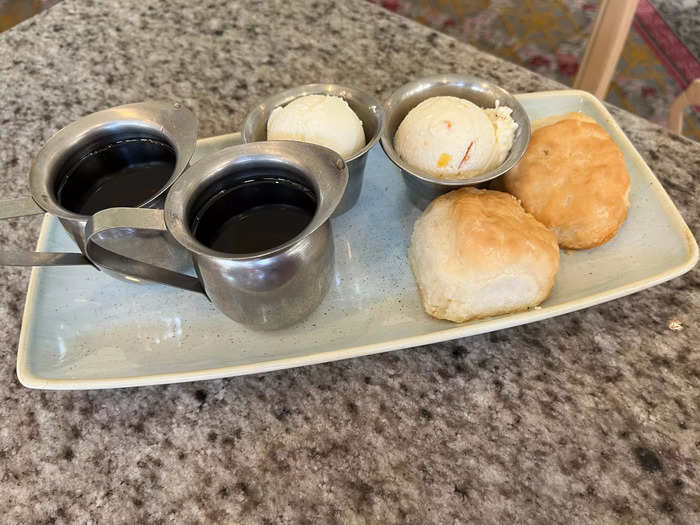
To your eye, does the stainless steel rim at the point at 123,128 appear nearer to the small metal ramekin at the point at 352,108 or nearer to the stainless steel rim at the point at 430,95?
the small metal ramekin at the point at 352,108

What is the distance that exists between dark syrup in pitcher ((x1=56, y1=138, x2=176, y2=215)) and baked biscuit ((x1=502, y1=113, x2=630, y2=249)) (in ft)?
2.21

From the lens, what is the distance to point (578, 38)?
7.61ft

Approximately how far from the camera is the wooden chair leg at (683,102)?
1.63 m

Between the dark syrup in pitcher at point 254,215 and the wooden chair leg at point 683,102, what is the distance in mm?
1429

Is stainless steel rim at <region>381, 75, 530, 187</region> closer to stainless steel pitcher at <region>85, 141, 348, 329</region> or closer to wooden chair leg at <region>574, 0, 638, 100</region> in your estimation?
stainless steel pitcher at <region>85, 141, 348, 329</region>

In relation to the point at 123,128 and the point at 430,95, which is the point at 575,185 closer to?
the point at 430,95

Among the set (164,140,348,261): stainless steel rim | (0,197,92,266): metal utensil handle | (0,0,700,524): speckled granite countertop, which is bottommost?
(0,0,700,524): speckled granite countertop

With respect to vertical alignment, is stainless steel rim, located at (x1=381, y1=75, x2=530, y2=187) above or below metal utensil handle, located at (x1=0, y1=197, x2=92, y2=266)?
above

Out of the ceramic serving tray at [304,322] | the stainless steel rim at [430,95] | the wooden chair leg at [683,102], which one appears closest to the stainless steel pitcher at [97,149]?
the ceramic serving tray at [304,322]

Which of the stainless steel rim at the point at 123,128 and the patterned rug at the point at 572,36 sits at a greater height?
the stainless steel rim at the point at 123,128

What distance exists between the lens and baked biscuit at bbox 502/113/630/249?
0.98 metres

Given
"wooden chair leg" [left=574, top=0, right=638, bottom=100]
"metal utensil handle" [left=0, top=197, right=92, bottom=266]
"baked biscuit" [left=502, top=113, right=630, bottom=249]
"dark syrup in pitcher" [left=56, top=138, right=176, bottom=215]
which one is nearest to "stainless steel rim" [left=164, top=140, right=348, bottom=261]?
"dark syrup in pitcher" [left=56, top=138, right=176, bottom=215]

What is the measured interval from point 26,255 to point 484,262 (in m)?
0.78

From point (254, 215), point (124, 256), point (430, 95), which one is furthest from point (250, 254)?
point (430, 95)
